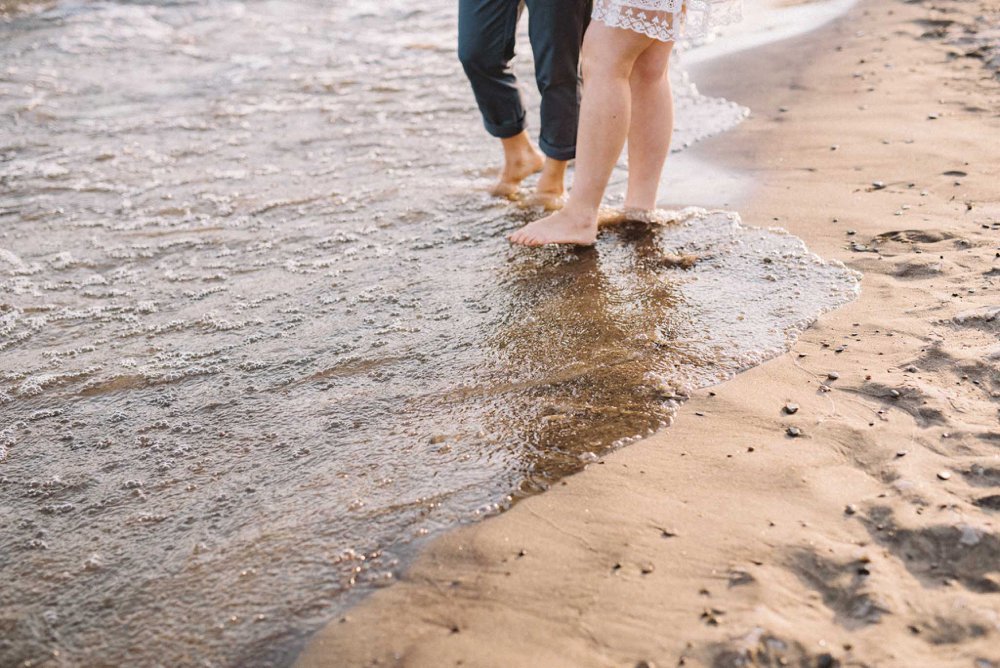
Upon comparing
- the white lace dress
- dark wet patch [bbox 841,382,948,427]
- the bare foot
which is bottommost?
dark wet patch [bbox 841,382,948,427]

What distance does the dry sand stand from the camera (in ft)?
4.73

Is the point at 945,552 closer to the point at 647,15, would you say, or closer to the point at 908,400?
the point at 908,400

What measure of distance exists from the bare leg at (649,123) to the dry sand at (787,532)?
80 cm

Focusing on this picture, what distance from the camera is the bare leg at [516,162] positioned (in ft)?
12.1

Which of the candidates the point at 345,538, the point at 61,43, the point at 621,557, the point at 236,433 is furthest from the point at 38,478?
the point at 61,43

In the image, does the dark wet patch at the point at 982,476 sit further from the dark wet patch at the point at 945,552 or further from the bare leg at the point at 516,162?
the bare leg at the point at 516,162

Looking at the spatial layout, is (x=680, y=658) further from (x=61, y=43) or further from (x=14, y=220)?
(x=61, y=43)

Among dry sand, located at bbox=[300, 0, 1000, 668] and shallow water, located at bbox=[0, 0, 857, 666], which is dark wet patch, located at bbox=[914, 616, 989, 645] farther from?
shallow water, located at bbox=[0, 0, 857, 666]

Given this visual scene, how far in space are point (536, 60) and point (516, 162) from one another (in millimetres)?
554

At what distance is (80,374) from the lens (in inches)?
97.8

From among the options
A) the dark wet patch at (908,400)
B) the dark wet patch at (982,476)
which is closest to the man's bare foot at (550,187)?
the dark wet patch at (908,400)

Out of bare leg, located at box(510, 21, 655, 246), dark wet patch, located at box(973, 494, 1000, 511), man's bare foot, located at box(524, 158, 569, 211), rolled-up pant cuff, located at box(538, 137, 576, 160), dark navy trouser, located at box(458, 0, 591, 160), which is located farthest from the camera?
man's bare foot, located at box(524, 158, 569, 211)

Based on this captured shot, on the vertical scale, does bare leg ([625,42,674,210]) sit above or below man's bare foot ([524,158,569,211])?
above

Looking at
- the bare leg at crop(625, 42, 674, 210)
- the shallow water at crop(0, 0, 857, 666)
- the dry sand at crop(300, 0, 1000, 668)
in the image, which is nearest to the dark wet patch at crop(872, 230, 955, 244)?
the dry sand at crop(300, 0, 1000, 668)
